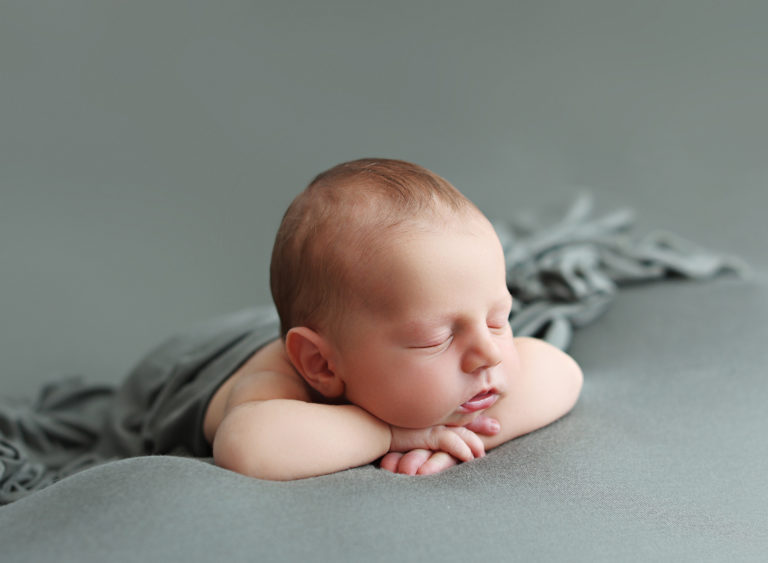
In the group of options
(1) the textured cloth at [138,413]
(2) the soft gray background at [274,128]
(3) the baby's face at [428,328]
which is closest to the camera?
(3) the baby's face at [428,328]

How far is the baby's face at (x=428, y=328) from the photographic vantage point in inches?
41.0

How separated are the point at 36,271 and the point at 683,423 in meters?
1.62

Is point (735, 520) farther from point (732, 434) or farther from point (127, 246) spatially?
point (127, 246)

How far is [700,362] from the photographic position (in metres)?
1.45

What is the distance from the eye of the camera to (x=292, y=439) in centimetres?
105

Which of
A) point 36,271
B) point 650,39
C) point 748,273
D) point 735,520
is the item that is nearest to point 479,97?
point 650,39

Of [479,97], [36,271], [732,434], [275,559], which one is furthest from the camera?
[479,97]

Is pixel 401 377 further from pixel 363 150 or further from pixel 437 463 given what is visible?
pixel 363 150

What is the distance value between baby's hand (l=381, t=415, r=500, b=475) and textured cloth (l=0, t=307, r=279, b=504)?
35cm

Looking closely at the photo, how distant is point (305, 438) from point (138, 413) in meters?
0.60

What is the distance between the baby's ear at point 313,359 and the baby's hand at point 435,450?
3.9 inches

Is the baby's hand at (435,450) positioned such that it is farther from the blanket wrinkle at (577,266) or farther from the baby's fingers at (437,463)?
the blanket wrinkle at (577,266)

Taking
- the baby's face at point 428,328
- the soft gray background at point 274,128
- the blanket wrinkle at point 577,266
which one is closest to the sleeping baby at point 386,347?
the baby's face at point 428,328

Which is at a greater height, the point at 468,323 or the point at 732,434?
the point at 468,323
